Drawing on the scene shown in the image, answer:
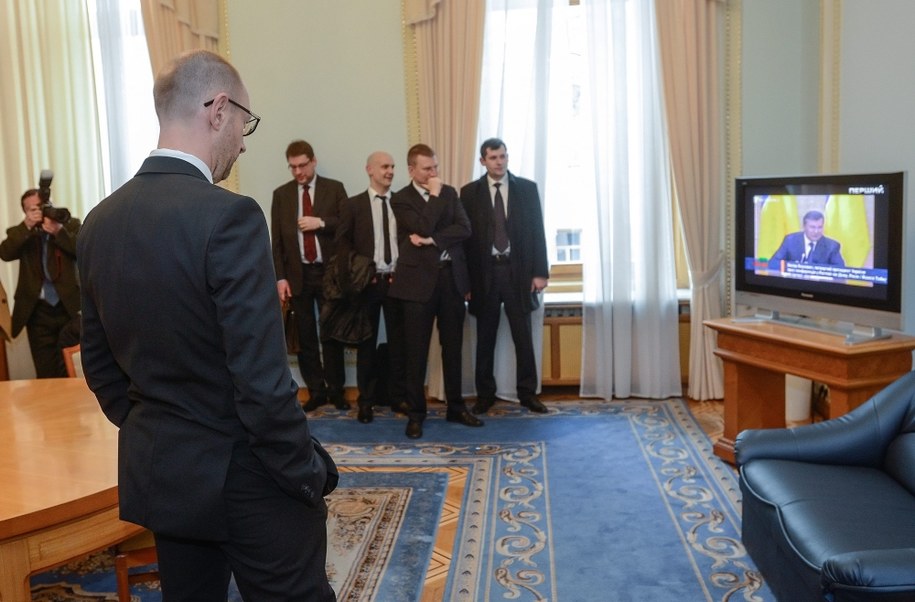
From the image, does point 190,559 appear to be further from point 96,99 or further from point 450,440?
point 96,99

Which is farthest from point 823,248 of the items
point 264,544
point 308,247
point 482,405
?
point 264,544

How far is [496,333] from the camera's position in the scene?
18.8 ft

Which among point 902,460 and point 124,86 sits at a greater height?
point 124,86

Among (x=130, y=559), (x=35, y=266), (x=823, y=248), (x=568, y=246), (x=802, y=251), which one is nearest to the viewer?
(x=130, y=559)

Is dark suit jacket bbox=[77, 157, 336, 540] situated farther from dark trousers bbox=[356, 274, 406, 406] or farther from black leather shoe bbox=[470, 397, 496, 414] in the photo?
black leather shoe bbox=[470, 397, 496, 414]

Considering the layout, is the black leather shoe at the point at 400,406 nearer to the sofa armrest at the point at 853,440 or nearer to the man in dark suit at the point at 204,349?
the sofa armrest at the point at 853,440

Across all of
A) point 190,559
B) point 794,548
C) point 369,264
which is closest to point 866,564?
point 794,548

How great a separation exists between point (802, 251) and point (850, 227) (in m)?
0.34

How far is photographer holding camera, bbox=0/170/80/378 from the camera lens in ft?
18.2

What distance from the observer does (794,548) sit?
8.41 ft

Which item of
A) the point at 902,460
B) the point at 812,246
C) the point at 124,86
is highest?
the point at 124,86

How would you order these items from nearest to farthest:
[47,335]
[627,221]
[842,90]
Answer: [842,90]
[47,335]
[627,221]

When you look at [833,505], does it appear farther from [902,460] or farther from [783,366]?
[783,366]

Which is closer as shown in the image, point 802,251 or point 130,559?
point 130,559
